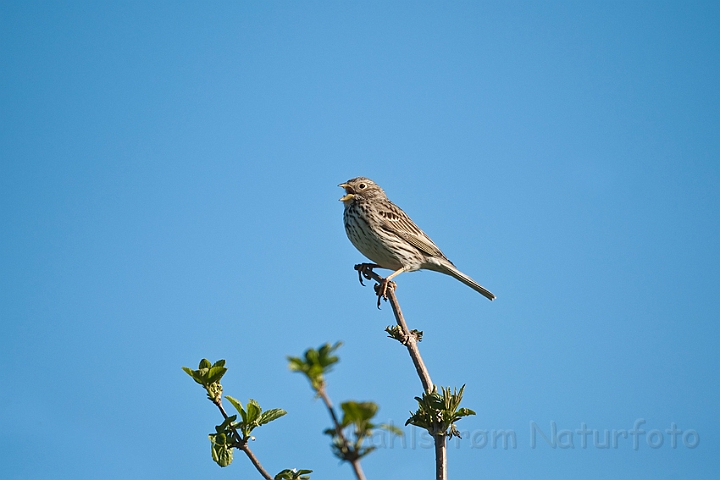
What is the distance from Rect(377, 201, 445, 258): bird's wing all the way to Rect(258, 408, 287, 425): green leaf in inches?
298

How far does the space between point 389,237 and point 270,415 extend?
7414 mm

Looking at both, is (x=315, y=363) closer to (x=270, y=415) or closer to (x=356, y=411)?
(x=356, y=411)

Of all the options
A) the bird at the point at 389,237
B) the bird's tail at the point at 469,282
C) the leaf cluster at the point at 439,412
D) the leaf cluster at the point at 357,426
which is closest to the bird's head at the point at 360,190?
the bird at the point at 389,237

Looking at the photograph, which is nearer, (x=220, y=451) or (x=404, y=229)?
(x=220, y=451)

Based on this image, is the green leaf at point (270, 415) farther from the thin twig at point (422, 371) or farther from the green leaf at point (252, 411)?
the thin twig at point (422, 371)

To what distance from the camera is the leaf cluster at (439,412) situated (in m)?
3.94

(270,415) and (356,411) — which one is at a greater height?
(270,415)

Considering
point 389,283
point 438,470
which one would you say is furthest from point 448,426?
point 389,283

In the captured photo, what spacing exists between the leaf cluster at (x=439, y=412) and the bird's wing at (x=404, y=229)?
740 cm

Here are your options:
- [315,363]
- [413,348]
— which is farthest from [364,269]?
[315,363]

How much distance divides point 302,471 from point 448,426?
98cm

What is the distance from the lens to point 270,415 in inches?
151

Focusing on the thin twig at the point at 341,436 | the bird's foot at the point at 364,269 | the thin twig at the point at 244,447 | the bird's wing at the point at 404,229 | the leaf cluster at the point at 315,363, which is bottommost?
the thin twig at the point at 341,436

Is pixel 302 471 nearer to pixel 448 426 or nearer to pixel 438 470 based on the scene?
pixel 438 470
